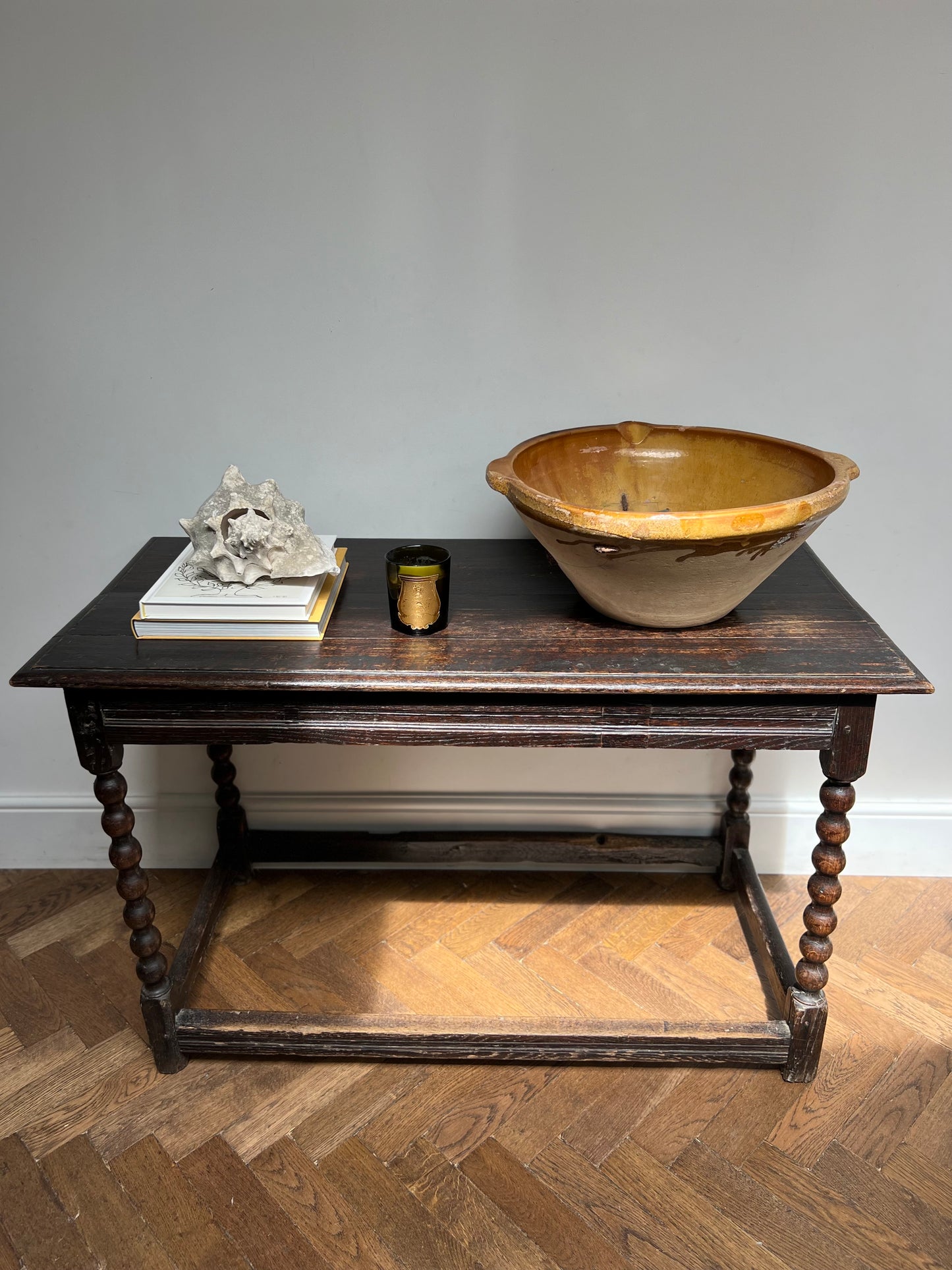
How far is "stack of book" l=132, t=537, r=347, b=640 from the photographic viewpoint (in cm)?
130

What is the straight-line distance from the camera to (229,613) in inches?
51.6

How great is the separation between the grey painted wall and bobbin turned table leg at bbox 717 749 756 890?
38cm

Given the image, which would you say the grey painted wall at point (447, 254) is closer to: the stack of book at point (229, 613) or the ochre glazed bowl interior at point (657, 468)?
the ochre glazed bowl interior at point (657, 468)

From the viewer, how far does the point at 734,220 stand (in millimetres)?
1517

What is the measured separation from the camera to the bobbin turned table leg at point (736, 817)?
72.9 inches

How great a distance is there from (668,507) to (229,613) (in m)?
0.73

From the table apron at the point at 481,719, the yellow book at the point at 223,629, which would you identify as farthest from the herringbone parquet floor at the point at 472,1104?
the yellow book at the point at 223,629

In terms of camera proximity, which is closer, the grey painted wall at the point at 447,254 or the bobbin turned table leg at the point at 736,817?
the grey painted wall at the point at 447,254

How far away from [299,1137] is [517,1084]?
351 mm

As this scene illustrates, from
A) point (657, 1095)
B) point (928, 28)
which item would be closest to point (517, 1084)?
point (657, 1095)

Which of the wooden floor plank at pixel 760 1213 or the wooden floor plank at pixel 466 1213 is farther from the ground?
the wooden floor plank at pixel 466 1213

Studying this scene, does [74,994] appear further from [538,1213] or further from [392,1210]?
[538,1213]

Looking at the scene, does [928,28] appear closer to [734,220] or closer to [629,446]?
[734,220]

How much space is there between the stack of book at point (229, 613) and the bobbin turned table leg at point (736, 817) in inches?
36.8
